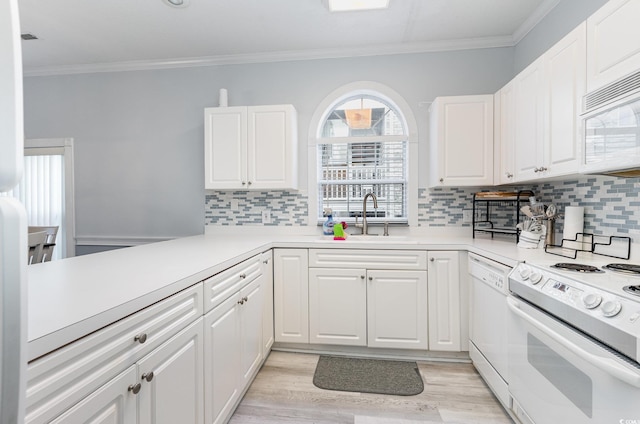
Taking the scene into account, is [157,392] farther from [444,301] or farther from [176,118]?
[176,118]

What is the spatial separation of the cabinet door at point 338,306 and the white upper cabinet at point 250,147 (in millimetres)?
913

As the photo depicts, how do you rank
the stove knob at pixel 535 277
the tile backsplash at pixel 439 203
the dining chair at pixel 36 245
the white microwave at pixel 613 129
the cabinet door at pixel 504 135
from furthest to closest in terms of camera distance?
the cabinet door at pixel 504 135, the dining chair at pixel 36 245, the tile backsplash at pixel 439 203, the stove knob at pixel 535 277, the white microwave at pixel 613 129

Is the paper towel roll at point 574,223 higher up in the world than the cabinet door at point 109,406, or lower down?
higher up

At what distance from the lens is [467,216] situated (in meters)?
2.88

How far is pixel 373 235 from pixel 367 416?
1.52 metres

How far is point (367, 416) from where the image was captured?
70.7 inches

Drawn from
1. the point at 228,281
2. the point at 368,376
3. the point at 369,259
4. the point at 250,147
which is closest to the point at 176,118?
the point at 250,147

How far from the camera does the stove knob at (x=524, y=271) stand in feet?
4.92

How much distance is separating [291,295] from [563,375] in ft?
5.73

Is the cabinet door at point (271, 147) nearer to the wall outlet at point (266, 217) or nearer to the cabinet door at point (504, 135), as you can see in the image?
the wall outlet at point (266, 217)

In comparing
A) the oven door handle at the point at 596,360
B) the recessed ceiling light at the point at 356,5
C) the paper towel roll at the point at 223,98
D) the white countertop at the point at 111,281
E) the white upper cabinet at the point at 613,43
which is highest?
the recessed ceiling light at the point at 356,5

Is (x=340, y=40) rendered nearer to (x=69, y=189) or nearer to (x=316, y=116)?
(x=316, y=116)

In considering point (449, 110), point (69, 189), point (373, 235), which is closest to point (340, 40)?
point (449, 110)

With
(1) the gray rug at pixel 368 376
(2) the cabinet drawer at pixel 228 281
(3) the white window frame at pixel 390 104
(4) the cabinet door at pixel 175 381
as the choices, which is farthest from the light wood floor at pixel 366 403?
(3) the white window frame at pixel 390 104
